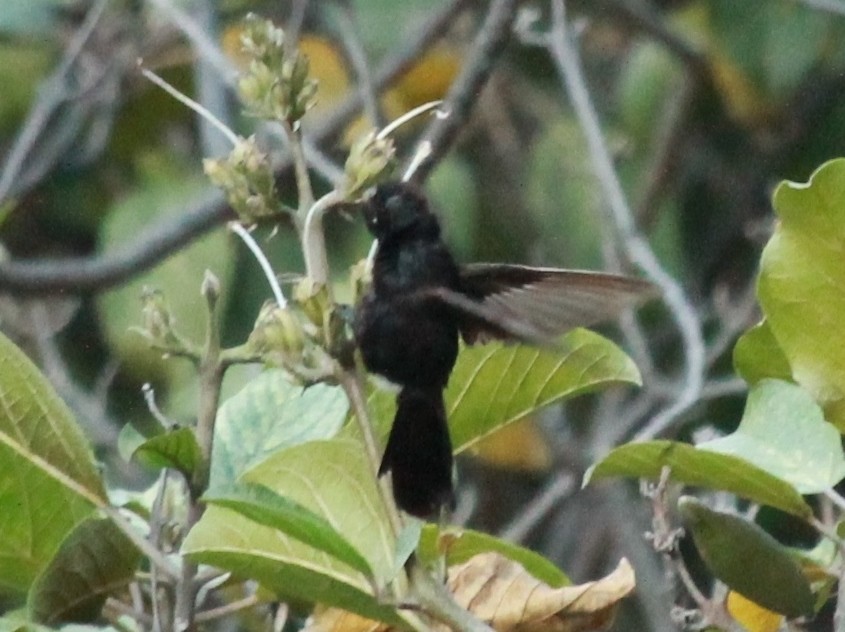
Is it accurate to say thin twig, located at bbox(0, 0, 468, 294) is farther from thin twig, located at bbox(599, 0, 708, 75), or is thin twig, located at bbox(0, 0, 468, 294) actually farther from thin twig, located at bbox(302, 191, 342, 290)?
thin twig, located at bbox(302, 191, 342, 290)

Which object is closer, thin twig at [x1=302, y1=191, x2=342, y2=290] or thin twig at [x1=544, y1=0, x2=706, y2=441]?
thin twig at [x1=302, y1=191, x2=342, y2=290]

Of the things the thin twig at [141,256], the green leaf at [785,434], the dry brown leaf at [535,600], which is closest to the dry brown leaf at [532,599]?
the dry brown leaf at [535,600]

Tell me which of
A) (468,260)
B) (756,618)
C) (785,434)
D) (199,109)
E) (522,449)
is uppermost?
(199,109)

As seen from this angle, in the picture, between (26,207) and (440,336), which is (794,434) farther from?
(26,207)

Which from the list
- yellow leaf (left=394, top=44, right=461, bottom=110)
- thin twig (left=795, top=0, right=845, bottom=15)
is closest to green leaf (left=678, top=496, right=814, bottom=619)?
thin twig (left=795, top=0, right=845, bottom=15)

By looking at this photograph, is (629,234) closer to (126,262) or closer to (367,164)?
(126,262)

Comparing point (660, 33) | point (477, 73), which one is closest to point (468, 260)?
point (660, 33)
